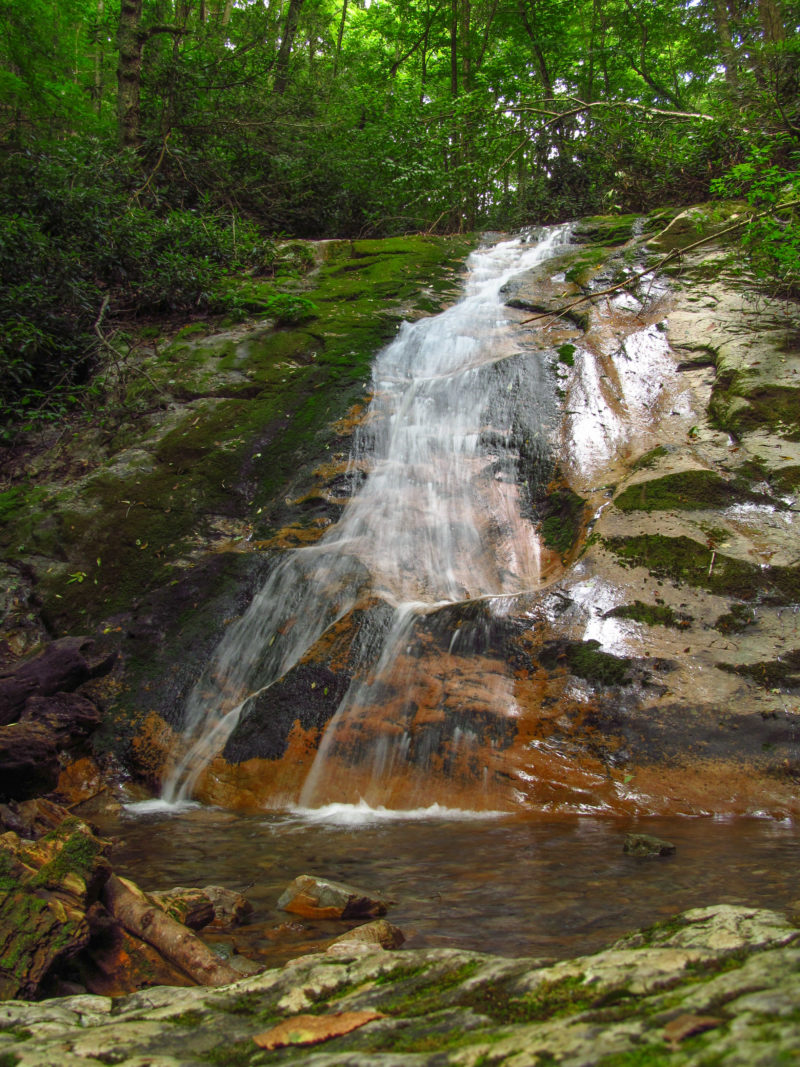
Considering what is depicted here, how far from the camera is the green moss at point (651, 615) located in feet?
16.0

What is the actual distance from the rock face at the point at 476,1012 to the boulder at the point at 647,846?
174cm

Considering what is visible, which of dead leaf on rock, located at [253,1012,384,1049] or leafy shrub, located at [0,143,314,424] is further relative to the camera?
leafy shrub, located at [0,143,314,424]

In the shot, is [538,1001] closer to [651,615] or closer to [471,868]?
[471,868]

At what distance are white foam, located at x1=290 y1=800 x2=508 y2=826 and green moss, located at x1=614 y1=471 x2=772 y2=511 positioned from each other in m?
2.95

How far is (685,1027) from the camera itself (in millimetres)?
1081

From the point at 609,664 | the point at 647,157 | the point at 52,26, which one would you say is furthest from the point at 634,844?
the point at 52,26

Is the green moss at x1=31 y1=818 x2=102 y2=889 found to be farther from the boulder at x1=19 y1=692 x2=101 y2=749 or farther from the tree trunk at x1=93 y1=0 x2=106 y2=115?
the tree trunk at x1=93 y1=0 x2=106 y2=115

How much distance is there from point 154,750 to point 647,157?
13396mm

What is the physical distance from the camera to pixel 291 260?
12.2 metres

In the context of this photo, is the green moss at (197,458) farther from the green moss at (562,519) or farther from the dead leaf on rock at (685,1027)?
the dead leaf on rock at (685,1027)

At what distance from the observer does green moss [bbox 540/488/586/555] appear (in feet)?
20.2

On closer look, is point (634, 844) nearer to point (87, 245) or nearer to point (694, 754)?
point (694, 754)

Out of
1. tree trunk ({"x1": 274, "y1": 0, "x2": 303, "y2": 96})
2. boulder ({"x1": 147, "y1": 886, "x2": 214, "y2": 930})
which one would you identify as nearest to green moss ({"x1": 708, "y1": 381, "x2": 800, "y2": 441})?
boulder ({"x1": 147, "y1": 886, "x2": 214, "y2": 930})

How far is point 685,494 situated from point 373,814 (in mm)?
3764
